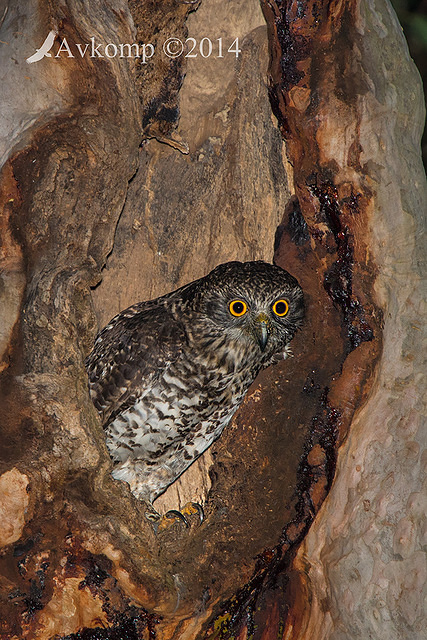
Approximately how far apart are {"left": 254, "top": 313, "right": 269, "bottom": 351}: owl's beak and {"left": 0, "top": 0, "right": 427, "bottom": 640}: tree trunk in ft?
0.96

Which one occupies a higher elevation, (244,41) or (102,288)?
(244,41)

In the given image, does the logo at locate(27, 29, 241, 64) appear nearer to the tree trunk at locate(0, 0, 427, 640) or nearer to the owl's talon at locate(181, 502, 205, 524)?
the tree trunk at locate(0, 0, 427, 640)

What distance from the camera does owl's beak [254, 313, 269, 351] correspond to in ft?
11.6

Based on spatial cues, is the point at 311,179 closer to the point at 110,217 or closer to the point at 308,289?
the point at 308,289

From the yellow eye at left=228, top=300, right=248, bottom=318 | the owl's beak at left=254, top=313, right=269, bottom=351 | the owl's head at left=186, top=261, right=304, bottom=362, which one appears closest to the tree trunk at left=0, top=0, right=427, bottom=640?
the owl's head at left=186, top=261, right=304, bottom=362

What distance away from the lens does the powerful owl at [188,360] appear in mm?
3574

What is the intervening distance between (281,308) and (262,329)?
16 cm

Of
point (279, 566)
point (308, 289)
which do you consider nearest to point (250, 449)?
point (279, 566)

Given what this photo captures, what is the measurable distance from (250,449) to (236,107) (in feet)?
6.99

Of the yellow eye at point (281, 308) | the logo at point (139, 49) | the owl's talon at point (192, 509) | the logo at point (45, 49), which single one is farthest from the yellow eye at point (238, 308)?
the logo at point (45, 49)

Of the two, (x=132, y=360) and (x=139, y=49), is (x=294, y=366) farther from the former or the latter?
(x=139, y=49)

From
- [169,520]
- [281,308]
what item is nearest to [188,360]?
[281,308]

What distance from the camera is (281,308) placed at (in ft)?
11.7

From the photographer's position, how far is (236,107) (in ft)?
12.8
